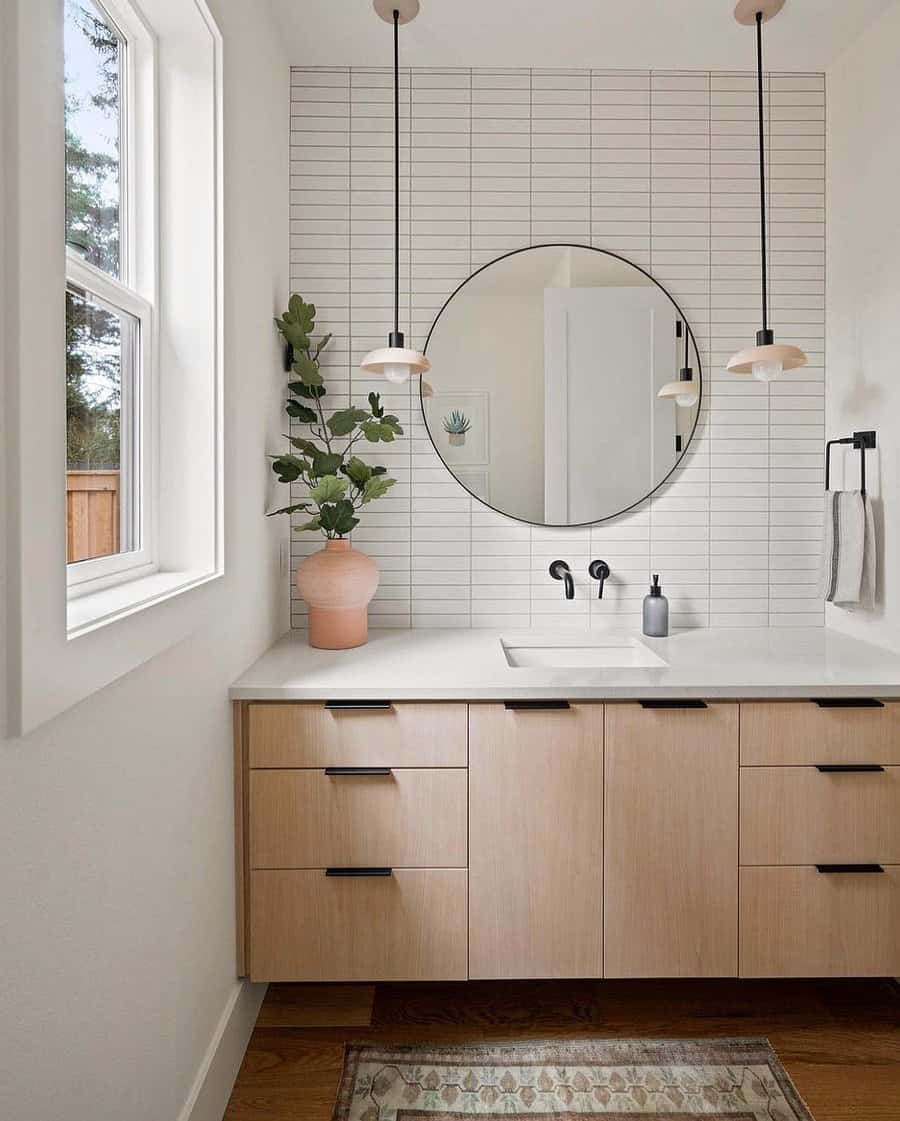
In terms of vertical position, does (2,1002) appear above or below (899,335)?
below

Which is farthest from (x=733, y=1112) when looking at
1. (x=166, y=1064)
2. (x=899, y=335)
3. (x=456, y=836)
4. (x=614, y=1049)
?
(x=899, y=335)

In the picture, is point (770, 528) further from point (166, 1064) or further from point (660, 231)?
point (166, 1064)

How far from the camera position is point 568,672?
6.81 feet

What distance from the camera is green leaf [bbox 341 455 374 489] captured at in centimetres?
231

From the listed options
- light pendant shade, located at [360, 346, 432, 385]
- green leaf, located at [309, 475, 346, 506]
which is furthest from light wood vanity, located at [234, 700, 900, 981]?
light pendant shade, located at [360, 346, 432, 385]

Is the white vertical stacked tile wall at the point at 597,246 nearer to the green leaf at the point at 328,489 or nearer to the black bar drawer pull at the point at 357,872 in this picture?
the green leaf at the point at 328,489

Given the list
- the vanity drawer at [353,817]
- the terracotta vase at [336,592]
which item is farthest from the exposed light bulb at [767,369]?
the vanity drawer at [353,817]

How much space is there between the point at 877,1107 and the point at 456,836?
104 centimetres

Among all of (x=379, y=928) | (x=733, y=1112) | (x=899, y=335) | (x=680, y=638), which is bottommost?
(x=733, y=1112)

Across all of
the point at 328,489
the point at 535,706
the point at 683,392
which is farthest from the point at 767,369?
the point at 328,489

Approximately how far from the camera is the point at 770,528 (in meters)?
2.67

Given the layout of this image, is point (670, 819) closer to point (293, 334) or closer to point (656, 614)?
point (656, 614)

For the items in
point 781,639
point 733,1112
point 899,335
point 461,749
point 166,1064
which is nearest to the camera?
point 166,1064

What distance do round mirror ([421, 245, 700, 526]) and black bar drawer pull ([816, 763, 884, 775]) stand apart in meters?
0.99
